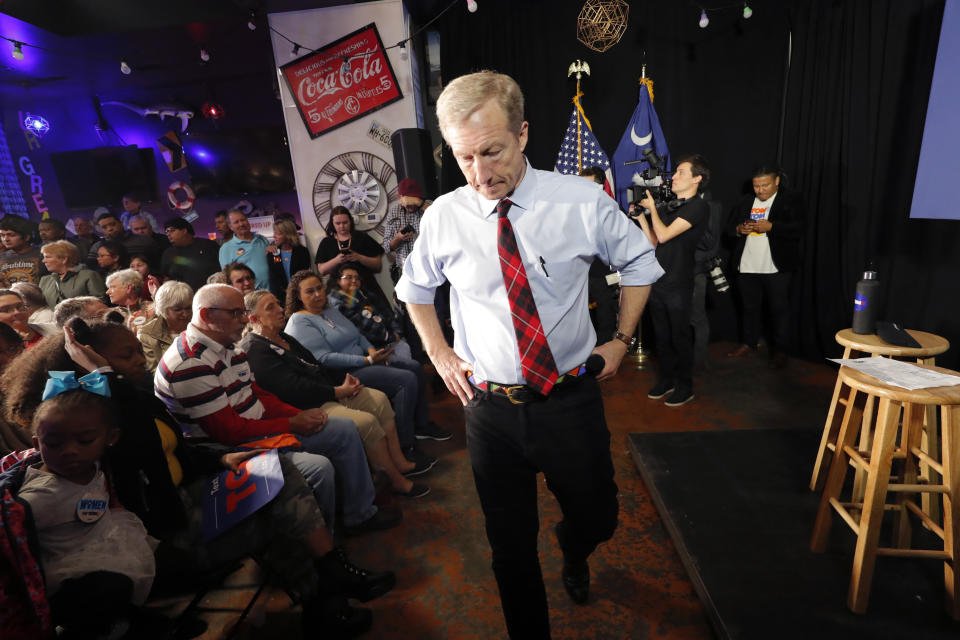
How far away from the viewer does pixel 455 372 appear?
4.54ft

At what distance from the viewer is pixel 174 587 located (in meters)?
1.55

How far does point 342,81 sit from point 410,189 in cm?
142

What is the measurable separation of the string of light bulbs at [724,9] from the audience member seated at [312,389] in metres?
3.83

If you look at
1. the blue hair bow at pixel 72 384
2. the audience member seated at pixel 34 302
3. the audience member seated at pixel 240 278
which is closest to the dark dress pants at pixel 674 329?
the audience member seated at pixel 240 278

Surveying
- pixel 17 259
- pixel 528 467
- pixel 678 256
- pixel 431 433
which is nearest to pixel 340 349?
pixel 431 433

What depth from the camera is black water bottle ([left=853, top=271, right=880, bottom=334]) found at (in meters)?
1.93

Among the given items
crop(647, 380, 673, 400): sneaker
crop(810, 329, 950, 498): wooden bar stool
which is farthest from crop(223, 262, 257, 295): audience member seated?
crop(810, 329, 950, 498): wooden bar stool

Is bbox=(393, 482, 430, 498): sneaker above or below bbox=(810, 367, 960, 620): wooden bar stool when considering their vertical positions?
below

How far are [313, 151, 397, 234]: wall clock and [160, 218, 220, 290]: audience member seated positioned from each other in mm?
1073

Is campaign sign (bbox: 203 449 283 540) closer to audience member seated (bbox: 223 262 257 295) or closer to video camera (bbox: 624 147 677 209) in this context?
audience member seated (bbox: 223 262 257 295)

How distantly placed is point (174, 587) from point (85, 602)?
1.09 feet

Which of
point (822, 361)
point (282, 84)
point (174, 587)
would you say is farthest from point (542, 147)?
point (174, 587)

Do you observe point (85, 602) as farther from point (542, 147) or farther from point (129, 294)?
point (542, 147)

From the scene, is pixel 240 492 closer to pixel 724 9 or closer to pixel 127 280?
pixel 127 280
